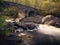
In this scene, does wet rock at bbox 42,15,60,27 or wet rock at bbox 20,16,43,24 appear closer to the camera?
wet rock at bbox 42,15,60,27

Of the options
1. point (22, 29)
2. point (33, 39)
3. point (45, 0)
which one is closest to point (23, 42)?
point (33, 39)

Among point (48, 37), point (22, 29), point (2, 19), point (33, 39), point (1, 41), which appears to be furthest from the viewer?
point (22, 29)

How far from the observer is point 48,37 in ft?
74.7

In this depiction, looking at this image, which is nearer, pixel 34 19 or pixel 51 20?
pixel 51 20

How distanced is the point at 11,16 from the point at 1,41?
72.8 ft

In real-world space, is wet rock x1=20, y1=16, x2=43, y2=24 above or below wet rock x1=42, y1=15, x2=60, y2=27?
below

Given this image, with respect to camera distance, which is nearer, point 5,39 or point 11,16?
point 5,39

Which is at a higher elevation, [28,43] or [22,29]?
[28,43]

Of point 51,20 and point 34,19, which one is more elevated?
point 51,20

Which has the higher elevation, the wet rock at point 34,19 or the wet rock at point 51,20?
the wet rock at point 51,20

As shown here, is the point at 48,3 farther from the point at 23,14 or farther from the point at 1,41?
the point at 1,41

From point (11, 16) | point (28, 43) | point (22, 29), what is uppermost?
point (28, 43)

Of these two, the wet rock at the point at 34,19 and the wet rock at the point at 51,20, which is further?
the wet rock at the point at 34,19

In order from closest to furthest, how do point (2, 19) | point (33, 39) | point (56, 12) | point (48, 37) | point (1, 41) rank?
point (2, 19) < point (1, 41) < point (33, 39) < point (48, 37) < point (56, 12)
